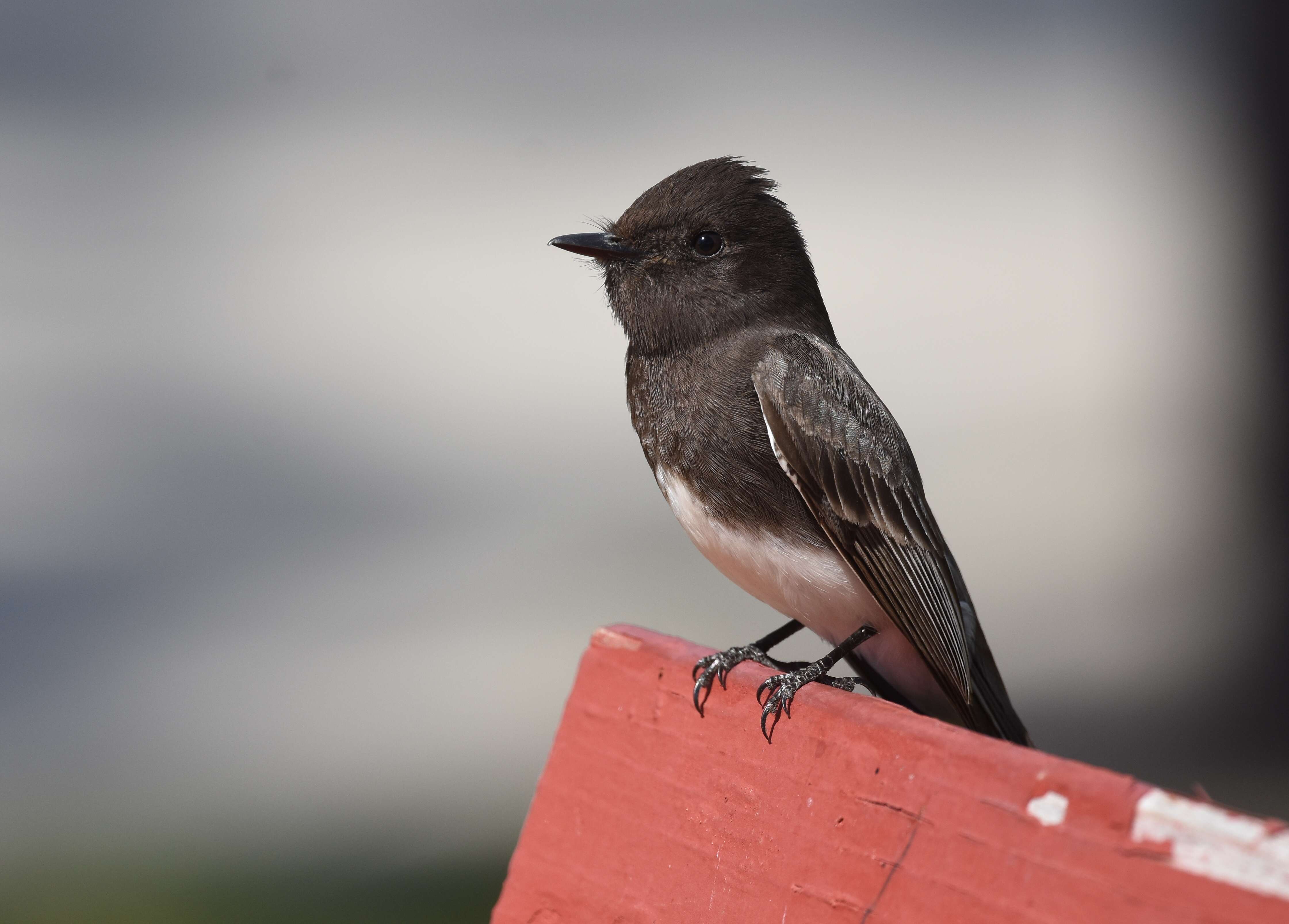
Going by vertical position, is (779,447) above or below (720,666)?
above

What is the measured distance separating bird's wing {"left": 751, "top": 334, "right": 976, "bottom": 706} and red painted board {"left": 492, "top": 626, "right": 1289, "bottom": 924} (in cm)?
60

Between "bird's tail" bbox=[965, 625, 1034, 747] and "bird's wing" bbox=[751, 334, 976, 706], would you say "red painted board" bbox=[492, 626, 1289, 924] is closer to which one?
"bird's wing" bbox=[751, 334, 976, 706]

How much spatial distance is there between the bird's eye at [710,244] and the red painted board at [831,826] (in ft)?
3.55

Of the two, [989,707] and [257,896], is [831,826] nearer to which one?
[989,707]

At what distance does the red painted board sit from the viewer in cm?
123

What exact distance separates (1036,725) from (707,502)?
5173 mm

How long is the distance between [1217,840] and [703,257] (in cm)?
196

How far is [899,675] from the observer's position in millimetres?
2932

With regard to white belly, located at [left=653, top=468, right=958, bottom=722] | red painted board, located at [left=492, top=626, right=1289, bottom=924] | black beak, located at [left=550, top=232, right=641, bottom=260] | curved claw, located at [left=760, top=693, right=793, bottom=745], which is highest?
black beak, located at [left=550, top=232, right=641, bottom=260]

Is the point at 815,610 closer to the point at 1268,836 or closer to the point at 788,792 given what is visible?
the point at 788,792

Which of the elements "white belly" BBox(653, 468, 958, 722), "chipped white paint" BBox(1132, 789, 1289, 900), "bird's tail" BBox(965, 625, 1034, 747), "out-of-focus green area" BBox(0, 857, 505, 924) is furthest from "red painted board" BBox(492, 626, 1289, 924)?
"out-of-focus green area" BBox(0, 857, 505, 924)

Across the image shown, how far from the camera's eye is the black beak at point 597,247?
2.92 meters

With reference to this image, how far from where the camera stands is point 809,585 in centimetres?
271

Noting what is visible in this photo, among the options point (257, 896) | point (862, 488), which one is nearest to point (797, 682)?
point (862, 488)
